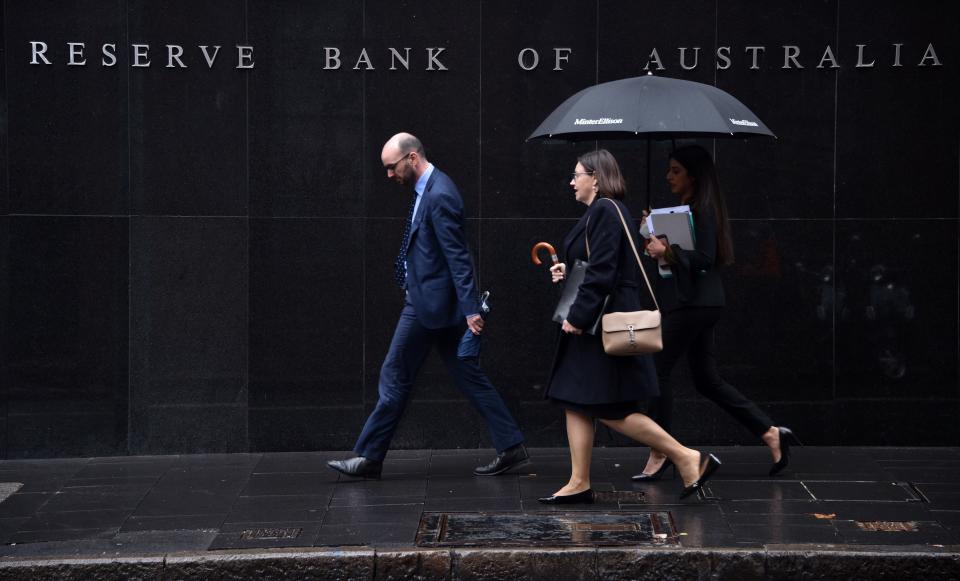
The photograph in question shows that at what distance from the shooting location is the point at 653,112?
6.70 m

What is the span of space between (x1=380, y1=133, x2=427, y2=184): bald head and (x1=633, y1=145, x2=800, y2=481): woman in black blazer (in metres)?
1.35

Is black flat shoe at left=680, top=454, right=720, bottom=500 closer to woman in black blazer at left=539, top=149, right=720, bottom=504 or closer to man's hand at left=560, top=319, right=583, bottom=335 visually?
woman in black blazer at left=539, top=149, right=720, bottom=504

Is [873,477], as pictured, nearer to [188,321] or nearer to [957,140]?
[957,140]

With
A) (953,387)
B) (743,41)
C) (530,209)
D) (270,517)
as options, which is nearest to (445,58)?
(530,209)

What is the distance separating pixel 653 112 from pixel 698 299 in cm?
113

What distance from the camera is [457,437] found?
8469mm

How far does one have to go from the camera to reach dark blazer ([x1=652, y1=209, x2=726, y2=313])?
711 centimetres

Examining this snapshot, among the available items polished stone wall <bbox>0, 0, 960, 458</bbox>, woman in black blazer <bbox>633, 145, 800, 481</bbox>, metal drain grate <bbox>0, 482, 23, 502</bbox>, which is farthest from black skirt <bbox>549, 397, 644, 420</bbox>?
metal drain grate <bbox>0, 482, 23, 502</bbox>

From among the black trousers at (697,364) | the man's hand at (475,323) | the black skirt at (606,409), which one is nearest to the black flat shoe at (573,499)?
the black skirt at (606,409)

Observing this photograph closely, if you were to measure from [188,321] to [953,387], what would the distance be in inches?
193

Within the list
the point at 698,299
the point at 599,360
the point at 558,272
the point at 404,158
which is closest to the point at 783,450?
the point at 698,299

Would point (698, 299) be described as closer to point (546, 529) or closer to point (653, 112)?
point (653, 112)

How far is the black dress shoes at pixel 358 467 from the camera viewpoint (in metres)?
7.44

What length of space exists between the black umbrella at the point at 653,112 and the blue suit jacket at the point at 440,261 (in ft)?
2.08
